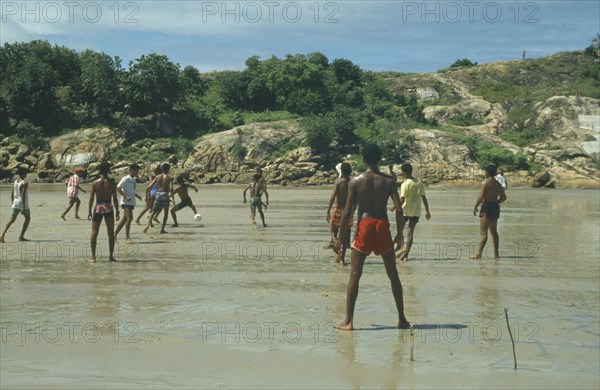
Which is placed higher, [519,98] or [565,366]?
[519,98]

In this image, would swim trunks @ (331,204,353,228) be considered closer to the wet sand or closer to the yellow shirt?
the wet sand

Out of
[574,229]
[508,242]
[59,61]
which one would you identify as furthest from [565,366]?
[59,61]

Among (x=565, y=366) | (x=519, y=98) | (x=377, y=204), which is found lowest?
(x=565, y=366)

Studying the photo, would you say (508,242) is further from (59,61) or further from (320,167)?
(59,61)

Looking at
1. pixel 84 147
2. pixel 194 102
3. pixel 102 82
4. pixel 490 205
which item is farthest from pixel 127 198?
pixel 194 102

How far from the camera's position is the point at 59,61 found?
211 feet

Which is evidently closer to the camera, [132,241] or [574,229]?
[132,241]

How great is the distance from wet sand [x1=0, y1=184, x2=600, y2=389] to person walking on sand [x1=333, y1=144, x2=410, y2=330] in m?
0.41

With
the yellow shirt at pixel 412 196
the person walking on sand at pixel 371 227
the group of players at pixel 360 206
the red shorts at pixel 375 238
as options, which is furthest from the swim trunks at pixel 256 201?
the red shorts at pixel 375 238

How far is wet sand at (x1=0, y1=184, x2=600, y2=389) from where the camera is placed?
21.9 ft

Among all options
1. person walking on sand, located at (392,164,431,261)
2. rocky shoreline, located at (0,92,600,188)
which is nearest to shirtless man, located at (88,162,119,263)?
person walking on sand, located at (392,164,431,261)

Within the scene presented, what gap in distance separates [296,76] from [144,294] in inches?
2162

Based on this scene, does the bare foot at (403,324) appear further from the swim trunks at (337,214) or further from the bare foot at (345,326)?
the swim trunks at (337,214)

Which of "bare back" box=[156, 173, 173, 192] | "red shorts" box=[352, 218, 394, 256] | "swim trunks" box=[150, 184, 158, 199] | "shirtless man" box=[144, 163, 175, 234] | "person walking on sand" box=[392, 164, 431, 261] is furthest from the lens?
"swim trunks" box=[150, 184, 158, 199]
